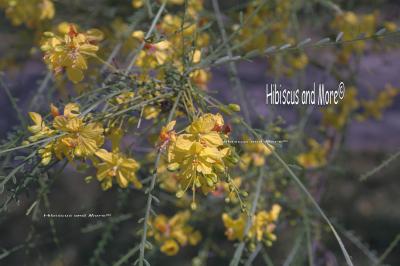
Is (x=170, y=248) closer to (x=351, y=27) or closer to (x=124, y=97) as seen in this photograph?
(x=124, y=97)

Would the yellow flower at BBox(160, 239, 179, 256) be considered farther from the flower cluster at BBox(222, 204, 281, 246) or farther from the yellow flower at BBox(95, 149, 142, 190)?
the yellow flower at BBox(95, 149, 142, 190)

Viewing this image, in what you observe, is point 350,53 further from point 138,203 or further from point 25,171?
point 138,203

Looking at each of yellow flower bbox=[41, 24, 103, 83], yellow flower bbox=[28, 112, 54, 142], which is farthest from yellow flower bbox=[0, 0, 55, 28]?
yellow flower bbox=[28, 112, 54, 142]

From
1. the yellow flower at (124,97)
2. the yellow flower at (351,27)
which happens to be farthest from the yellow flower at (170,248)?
the yellow flower at (351,27)

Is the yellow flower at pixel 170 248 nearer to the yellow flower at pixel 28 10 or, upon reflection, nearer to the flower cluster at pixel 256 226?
the flower cluster at pixel 256 226

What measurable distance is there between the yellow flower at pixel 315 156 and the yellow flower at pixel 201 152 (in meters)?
1.13

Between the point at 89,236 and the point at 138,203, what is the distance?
0.44 m

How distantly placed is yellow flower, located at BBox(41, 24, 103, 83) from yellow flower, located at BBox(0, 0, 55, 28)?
696 millimetres

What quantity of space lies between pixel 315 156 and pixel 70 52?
4.37ft

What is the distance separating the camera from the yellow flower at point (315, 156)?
7.62ft

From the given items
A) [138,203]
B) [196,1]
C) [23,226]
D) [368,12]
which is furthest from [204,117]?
[23,226]

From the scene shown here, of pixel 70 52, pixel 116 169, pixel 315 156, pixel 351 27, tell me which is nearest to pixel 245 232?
pixel 116 169

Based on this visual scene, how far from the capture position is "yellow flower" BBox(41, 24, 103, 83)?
127 centimetres

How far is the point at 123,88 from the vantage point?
128cm
